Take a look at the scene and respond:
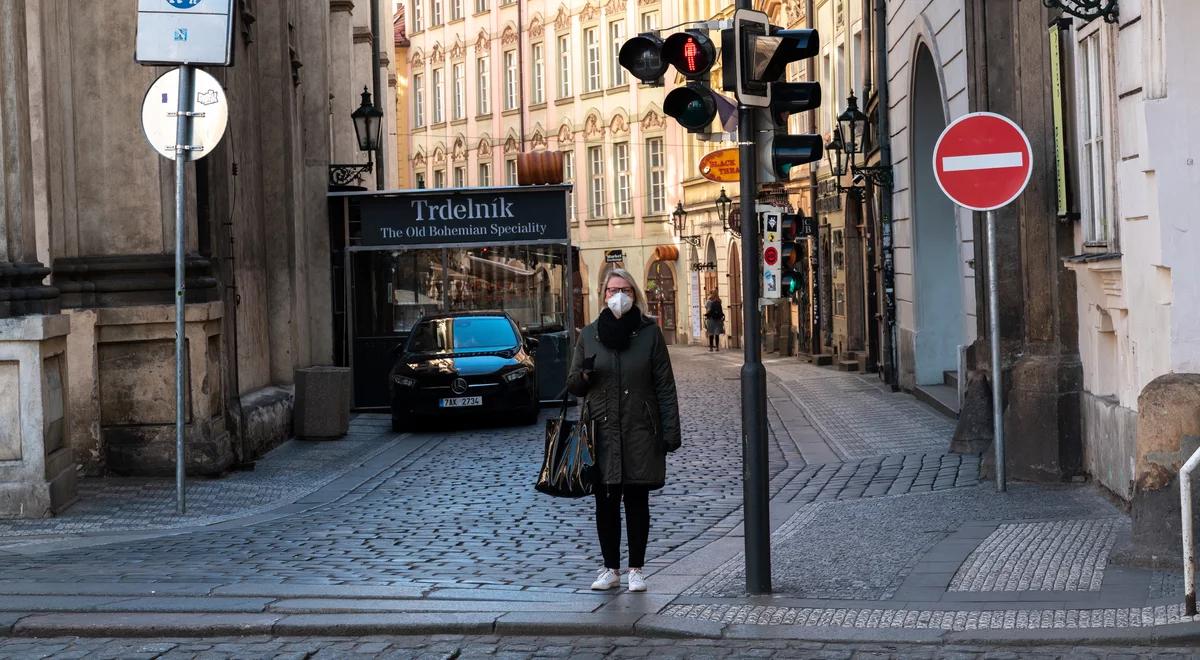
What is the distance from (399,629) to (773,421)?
14.3 m

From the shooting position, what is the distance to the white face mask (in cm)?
916

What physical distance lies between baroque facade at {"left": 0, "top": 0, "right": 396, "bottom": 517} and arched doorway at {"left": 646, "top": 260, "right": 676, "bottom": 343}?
127ft

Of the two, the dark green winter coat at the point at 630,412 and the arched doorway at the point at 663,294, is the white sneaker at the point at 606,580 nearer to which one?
the dark green winter coat at the point at 630,412

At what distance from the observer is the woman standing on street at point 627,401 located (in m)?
9.11

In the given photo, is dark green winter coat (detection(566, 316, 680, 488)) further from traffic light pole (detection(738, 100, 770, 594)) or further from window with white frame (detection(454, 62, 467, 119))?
window with white frame (detection(454, 62, 467, 119))

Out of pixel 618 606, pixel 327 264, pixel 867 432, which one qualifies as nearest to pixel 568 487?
pixel 618 606

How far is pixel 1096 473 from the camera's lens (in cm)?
1266

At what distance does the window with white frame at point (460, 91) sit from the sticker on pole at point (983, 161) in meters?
58.7

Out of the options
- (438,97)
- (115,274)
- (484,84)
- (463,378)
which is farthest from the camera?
(438,97)

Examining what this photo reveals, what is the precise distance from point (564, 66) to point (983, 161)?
5292 cm

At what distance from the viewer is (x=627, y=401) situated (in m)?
9.12

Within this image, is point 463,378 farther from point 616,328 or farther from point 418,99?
Answer: point 418,99

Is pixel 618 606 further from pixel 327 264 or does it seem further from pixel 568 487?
pixel 327 264

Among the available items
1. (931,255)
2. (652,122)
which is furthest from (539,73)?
(931,255)
